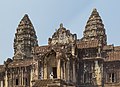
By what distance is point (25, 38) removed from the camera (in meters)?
66.4

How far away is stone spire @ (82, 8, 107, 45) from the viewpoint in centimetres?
6378

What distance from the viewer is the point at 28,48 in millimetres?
66250

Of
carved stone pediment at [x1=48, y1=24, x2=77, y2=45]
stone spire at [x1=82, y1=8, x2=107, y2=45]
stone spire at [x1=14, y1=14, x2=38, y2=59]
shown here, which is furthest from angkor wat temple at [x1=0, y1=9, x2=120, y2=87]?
stone spire at [x1=82, y1=8, x2=107, y2=45]

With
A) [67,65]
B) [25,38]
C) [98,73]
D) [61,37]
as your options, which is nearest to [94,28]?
[25,38]

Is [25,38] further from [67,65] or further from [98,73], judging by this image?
[67,65]

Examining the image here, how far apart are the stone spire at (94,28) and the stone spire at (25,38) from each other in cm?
992

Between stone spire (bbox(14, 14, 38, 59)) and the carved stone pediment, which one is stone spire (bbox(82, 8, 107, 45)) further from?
the carved stone pediment

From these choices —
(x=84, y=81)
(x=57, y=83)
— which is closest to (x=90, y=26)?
(x=84, y=81)

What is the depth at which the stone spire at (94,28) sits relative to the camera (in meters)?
63.8

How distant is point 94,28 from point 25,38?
12927 millimetres

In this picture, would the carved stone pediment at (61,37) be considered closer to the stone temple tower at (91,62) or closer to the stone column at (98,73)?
the stone temple tower at (91,62)

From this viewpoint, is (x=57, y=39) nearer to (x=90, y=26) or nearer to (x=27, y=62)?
(x=27, y=62)

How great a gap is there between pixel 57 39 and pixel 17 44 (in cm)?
2180

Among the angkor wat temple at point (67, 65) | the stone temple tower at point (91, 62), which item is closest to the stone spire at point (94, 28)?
the angkor wat temple at point (67, 65)
